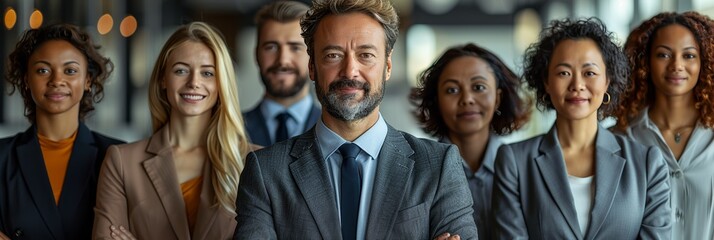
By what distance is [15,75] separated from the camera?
4.95m

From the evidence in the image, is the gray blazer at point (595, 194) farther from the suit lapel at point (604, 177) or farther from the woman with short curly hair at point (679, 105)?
the woman with short curly hair at point (679, 105)

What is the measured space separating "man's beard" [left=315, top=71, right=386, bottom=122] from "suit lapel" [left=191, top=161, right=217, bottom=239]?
41.8 inches

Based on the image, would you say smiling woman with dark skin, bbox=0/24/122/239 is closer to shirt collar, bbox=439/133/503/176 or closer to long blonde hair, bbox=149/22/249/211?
long blonde hair, bbox=149/22/249/211

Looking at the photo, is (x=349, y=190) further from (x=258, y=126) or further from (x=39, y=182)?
(x=258, y=126)

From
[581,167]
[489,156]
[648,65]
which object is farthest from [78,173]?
[648,65]

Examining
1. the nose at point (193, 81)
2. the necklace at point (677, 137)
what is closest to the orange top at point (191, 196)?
the nose at point (193, 81)

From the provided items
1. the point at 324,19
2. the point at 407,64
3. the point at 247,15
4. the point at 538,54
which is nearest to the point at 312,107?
the point at 538,54

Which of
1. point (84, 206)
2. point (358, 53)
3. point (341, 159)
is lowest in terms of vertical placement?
point (84, 206)

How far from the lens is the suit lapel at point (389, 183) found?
10.6 feet

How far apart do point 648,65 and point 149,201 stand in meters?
2.48

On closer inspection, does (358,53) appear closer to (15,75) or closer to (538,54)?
(538,54)

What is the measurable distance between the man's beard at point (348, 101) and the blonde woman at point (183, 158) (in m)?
1.07

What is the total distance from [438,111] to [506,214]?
3.86 feet

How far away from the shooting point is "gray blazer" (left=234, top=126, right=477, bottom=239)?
326 centimetres
